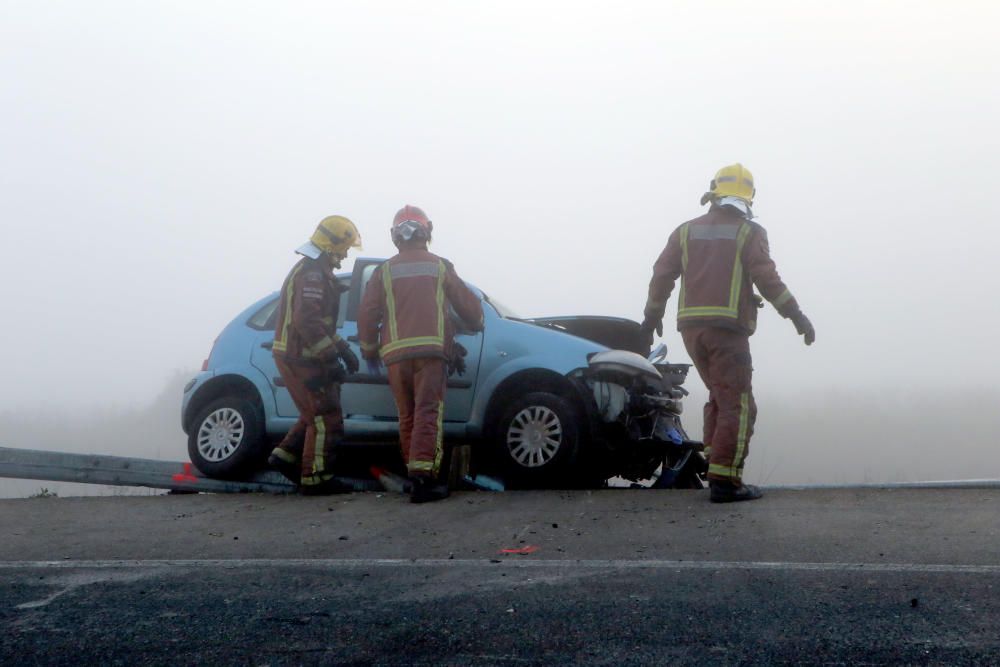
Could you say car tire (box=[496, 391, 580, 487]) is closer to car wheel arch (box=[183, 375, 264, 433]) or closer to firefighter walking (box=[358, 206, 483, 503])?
firefighter walking (box=[358, 206, 483, 503])

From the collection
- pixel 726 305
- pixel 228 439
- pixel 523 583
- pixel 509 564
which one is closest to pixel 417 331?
pixel 228 439

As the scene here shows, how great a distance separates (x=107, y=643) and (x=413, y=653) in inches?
39.0

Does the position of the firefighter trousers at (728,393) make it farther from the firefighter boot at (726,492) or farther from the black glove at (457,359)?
the black glove at (457,359)

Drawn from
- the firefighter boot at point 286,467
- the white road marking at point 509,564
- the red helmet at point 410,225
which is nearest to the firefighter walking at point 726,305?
the red helmet at point 410,225

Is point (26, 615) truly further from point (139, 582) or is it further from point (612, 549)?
point (612, 549)

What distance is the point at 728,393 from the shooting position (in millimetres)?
7035

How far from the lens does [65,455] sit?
8.77 meters

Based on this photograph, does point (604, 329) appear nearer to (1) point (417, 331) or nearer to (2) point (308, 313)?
(1) point (417, 331)

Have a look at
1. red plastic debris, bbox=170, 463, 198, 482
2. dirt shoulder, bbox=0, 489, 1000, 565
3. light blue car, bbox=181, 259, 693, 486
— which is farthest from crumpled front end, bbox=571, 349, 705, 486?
red plastic debris, bbox=170, 463, 198, 482

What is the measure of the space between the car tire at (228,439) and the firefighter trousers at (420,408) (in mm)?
1312

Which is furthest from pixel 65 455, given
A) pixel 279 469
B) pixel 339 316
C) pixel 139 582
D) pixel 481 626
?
pixel 481 626

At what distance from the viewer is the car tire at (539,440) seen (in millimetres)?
7930

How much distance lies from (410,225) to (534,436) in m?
1.67

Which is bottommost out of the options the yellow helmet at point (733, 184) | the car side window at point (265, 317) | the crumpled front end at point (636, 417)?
the crumpled front end at point (636, 417)
